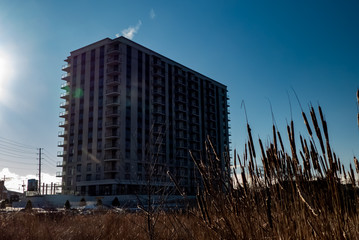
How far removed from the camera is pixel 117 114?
157 feet

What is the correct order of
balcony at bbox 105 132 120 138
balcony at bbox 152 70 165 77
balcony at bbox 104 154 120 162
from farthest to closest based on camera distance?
balcony at bbox 152 70 165 77 < balcony at bbox 105 132 120 138 < balcony at bbox 104 154 120 162

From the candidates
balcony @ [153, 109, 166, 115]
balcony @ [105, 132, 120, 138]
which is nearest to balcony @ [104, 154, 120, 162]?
balcony @ [105, 132, 120, 138]

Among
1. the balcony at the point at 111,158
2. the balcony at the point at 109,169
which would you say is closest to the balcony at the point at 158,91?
the balcony at the point at 111,158

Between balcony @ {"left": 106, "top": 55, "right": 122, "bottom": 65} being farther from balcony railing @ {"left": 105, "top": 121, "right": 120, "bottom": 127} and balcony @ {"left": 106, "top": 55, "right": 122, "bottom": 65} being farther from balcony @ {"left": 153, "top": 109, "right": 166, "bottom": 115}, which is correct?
balcony @ {"left": 153, "top": 109, "right": 166, "bottom": 115}

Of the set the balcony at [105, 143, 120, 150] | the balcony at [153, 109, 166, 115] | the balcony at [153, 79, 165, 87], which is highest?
the balcony at [153, 79, 165, 87]

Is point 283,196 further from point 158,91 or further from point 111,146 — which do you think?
point 158,91

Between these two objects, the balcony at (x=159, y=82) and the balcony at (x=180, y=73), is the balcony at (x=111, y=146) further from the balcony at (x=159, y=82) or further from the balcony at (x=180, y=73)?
the balcony at (x=180, y=73)

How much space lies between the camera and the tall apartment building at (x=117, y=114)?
47188 mm

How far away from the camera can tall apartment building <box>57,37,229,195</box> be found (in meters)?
47.2

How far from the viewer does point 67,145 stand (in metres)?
52.2

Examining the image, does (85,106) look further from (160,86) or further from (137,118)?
(160,86)

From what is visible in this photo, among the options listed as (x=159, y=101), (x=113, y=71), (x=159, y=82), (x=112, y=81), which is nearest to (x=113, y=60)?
(x=113, y=71)

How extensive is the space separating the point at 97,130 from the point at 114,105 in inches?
189

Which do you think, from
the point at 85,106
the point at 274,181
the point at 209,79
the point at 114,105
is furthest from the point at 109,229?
the point at 209,79
